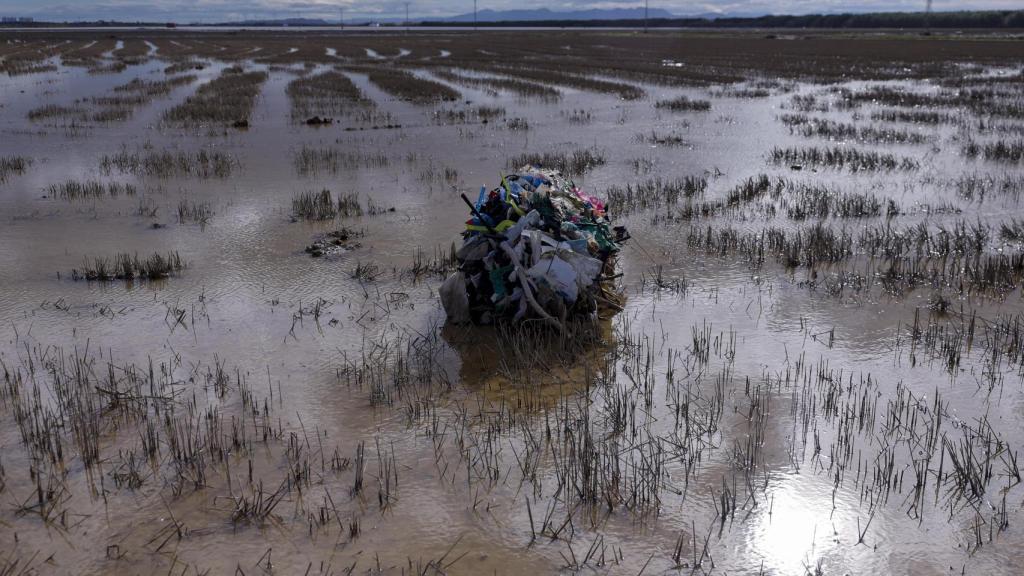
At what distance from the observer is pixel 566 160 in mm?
13102

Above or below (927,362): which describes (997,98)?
above

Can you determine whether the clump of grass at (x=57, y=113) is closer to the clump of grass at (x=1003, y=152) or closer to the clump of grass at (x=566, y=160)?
the clump of grass at (x=566, y=160)

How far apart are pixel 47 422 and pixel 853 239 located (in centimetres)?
786

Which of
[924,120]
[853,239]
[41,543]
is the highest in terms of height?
[924,120]

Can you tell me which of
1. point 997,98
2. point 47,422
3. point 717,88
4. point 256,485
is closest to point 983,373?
point 256,485

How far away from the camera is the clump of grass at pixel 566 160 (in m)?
12.5

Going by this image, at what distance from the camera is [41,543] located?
3.46 metres

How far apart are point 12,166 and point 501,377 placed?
37.8 ft

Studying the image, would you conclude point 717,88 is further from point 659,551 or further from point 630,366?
point 659,551

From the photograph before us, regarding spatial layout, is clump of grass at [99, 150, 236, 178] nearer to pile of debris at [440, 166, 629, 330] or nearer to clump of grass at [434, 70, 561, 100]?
pile of debris at [440, 166, 629, 330]

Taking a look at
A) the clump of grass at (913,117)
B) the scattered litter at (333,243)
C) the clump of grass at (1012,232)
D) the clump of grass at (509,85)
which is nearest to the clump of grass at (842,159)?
the clump of grass at (1012,232)

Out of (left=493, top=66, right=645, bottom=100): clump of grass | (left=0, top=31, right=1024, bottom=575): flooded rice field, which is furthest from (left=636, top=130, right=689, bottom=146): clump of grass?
(left=493, top=66, right=645, bottom=100): clump of grass

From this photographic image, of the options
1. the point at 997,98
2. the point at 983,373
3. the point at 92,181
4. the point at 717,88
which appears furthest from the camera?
the point at 717,88

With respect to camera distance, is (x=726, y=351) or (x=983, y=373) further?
(x=726, y=351)
